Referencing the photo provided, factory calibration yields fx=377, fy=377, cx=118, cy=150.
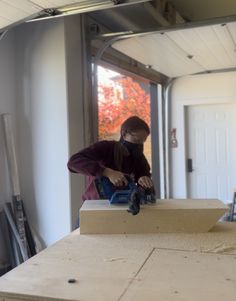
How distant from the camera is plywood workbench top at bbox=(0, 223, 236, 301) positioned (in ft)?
3.99

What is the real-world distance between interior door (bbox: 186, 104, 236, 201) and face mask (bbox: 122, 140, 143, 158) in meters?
3.57

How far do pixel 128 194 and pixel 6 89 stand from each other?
1864 mm

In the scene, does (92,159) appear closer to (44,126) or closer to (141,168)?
(141,168)

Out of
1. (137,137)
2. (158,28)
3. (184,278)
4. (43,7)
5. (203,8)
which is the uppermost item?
(203,8)

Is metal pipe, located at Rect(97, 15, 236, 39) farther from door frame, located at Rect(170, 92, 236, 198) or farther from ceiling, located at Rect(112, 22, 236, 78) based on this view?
door frame, located at Rect(170, 92, 236, 198)

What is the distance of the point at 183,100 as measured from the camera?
581cm

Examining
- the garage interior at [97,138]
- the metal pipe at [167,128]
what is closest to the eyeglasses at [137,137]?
the garage interior at [97,138]

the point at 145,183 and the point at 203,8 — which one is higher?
the point at 203,8

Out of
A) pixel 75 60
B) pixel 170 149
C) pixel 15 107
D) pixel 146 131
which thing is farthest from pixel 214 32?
pixel 170 149

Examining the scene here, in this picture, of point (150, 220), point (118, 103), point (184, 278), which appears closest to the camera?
point (184, 278)

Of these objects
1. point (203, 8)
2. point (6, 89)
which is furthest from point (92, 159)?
point (203, 8)

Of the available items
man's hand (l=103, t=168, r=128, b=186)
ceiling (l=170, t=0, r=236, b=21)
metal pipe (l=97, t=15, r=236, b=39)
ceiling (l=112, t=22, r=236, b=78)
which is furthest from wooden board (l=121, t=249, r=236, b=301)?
ceiling (l=170, t=0, r=236, b=21)

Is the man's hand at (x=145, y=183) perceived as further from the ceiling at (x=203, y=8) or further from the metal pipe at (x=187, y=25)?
the ceiling at (x=203, y=8)

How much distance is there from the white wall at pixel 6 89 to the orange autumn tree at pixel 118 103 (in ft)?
7.51
